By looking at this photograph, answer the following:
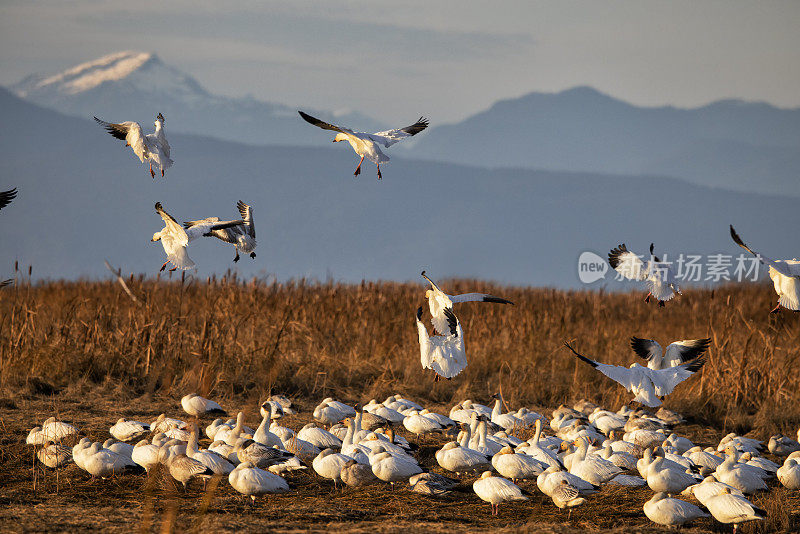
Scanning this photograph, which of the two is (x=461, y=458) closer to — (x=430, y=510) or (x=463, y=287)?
(x=430, y=510)

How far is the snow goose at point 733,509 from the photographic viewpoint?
5941 millimetres

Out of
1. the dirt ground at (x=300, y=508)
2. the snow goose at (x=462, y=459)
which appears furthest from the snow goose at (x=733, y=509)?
the snow goose at (x=462, y=459)

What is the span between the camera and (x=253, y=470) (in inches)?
254

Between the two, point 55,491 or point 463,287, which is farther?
point 463,287

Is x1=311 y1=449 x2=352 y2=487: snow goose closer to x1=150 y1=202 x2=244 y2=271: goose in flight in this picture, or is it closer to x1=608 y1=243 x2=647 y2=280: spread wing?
x1=608 y1=243 x2=647 y2=280: spread wing

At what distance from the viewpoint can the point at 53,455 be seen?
7.15m

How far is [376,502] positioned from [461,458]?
0.89 m

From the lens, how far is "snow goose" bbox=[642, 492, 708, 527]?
6.16 meters

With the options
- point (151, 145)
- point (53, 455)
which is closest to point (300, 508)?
point (53, 455)

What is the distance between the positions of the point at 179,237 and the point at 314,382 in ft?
23.6

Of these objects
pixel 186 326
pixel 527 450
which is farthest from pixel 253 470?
pixel 186 326

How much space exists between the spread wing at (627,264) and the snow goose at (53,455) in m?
4.85

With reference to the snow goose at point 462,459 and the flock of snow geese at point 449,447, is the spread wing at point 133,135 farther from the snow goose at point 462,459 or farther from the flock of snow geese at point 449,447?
the snow goose at point 462,459

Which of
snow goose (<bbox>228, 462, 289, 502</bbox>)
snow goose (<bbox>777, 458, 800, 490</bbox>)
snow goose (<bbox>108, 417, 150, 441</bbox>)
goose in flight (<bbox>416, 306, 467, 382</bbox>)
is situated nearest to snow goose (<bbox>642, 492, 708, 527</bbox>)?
snow goose (<bbox>777, 458, 800, 490</bbox>)
